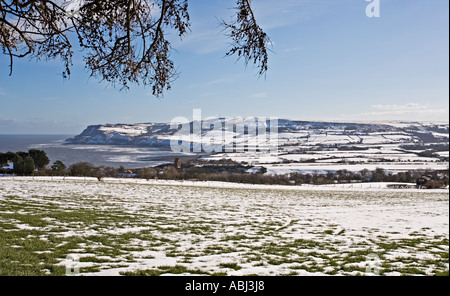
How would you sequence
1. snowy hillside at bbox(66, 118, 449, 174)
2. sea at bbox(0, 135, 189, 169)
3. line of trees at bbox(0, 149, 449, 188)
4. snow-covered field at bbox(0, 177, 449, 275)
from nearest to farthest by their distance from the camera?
1. snow-covered field at bbox(0, 177, 449, 275)
2. line of trees at bbox(0, 149, 449, 188)
3. sea at bbox(0, 135, 189, 169)
4. snowy hillside at bbox(66, 118, 449, 174)

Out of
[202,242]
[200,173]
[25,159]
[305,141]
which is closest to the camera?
[202,242]

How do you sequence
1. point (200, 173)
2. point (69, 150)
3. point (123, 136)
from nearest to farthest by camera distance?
point (69, 150), point (123, 136), point (200, 173)

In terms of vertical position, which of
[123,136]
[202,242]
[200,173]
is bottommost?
[200,173]

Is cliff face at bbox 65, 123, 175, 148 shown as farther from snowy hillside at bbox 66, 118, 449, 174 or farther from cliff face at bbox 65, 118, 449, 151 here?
cliff face at bbox 65, 118, 449, 151

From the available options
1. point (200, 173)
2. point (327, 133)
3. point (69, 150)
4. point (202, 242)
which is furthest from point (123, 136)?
point (327, 133)

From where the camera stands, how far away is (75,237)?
8.01 metres

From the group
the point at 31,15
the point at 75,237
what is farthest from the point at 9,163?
the point at 31,15

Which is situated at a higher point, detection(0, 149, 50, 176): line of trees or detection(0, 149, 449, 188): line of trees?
detection(0, 149, 50, 176): line of trees

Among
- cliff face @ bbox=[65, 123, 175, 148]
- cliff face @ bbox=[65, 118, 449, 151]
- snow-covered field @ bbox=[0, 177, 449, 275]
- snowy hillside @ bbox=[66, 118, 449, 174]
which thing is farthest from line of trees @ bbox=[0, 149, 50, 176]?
cliff face @ bbox=[65, 118, 449, 151]

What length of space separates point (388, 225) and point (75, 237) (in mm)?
12679

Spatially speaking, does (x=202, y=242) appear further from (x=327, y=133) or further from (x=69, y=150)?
(x=327, y=133)

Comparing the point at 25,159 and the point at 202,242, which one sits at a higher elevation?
the point at 25,159

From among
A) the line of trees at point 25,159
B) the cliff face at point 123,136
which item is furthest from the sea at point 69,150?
the cliff face at point 123,136
